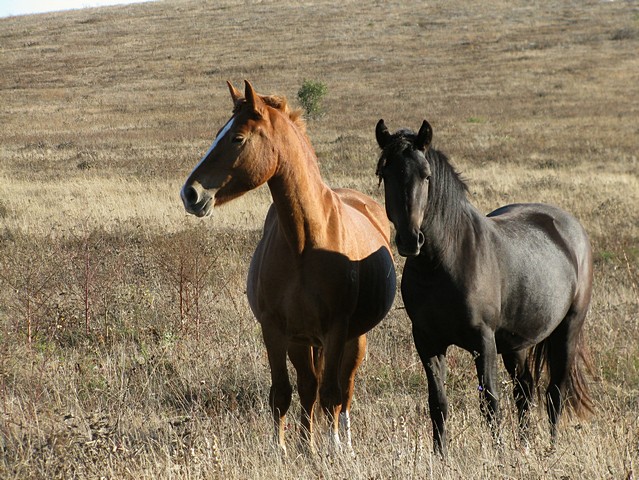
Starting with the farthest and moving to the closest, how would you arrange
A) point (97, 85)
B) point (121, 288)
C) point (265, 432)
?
point (97, 85)
point (121, 288)
point (265, 432)

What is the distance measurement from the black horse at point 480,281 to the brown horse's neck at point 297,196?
492 mm

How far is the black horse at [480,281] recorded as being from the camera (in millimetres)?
3719

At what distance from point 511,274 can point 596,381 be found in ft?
5.31

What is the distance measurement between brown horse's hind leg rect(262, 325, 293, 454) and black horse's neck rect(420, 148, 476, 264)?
0.96 m

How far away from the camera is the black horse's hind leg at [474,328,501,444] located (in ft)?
13.3

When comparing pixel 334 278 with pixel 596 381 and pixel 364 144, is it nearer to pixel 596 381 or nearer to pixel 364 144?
pixel 596 381

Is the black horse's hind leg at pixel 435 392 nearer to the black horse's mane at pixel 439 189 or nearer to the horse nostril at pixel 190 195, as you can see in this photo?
the black horse's mane at pixel 439 189

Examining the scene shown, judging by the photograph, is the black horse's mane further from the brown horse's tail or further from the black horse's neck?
the brown horse's tail

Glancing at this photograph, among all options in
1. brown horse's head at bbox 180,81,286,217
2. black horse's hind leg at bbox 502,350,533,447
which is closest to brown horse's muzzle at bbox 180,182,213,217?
brown horse's head at bbox 180,81,286,217

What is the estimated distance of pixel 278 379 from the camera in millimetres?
4305

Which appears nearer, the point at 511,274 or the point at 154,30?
the point at 511,274

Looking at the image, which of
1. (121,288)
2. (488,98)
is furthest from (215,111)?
(121,288)

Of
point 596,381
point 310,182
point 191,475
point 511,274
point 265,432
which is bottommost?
point 596,381

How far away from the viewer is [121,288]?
740 centimetres
